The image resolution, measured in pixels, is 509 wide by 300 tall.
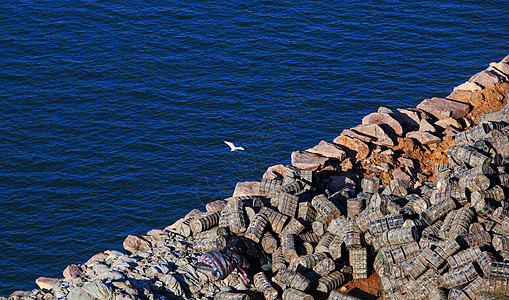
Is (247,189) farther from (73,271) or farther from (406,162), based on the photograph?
(73,271)

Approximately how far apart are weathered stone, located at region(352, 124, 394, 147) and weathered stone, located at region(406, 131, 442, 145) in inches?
71.8

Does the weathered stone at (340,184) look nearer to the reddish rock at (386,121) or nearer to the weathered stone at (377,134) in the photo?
the weathered stone at (377,134)

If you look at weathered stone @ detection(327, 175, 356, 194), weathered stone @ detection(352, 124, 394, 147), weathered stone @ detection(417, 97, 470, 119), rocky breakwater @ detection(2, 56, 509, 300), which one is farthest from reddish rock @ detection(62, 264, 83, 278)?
weathered stone @ detection(417, 97, 470, 119)

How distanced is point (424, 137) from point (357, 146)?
5021mm

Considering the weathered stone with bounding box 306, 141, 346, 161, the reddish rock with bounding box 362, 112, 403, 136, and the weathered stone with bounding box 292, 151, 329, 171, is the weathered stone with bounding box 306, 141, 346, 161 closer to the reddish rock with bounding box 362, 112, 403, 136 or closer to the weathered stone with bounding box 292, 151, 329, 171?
the weathered stone with bounding box 292, 151, 329, 171

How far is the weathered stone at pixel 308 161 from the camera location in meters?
43.7

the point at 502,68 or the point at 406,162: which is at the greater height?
the point at 502,68

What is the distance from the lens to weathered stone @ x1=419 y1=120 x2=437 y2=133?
1833 inches

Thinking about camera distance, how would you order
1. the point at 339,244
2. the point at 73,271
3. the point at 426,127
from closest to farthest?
the point at 339,244 < the point at 73,271 < the point at 426,127

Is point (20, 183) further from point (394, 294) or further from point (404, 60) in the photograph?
point (404, 60)

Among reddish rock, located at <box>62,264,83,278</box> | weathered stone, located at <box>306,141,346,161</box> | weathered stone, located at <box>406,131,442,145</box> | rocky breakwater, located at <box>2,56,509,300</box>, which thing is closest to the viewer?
rocky breakwater, located at <box>2,56,509,300</box>

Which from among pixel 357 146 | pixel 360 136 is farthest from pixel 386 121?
pixel 357 146

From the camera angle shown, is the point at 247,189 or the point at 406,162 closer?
the point at 247,189

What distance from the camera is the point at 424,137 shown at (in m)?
45.4
